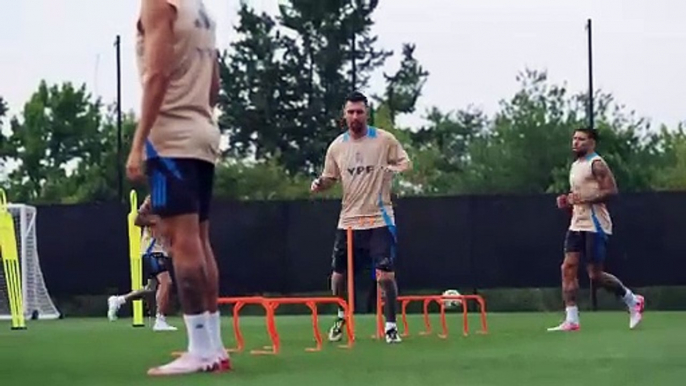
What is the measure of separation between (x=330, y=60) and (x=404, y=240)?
31.4 meters

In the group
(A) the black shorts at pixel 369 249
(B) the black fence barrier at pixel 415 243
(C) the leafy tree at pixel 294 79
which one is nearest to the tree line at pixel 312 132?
(C) the leafy tree at pixel 294 79

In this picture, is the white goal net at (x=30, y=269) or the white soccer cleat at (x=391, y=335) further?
the white goal net at (x=30, y=269)

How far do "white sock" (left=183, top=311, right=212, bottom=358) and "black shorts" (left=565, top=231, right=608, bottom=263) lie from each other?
6.70 metres

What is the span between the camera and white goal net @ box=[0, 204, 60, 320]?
20.4 meters

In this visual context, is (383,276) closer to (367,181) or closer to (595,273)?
(367,181)

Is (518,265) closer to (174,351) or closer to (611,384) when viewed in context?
(174,351)

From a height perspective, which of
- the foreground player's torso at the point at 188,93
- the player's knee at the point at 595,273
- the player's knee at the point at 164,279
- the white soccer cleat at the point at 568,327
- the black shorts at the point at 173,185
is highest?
the foreground player's torso at the point at 188,93

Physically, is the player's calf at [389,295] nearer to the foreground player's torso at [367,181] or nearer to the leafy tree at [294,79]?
the foreground player's torso at [367,181]

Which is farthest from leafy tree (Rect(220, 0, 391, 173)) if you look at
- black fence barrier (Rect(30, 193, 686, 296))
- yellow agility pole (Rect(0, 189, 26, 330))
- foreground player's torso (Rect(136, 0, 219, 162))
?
foreground player's torso (Rect(136, 0, 219, 162))

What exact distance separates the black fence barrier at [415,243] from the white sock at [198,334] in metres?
13.7

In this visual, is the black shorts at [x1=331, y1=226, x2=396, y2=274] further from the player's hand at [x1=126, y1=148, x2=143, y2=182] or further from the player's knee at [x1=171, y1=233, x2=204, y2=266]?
the player's hand at [x1=126, y1=148, x2=143, y2=182]

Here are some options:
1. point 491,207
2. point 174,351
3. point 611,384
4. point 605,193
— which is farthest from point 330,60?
point 611,384

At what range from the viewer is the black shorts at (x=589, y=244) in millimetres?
12734

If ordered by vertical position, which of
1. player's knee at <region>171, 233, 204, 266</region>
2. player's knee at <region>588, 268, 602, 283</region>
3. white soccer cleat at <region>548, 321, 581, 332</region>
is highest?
player's knee at <region>171, 233, 204, 266</region>
